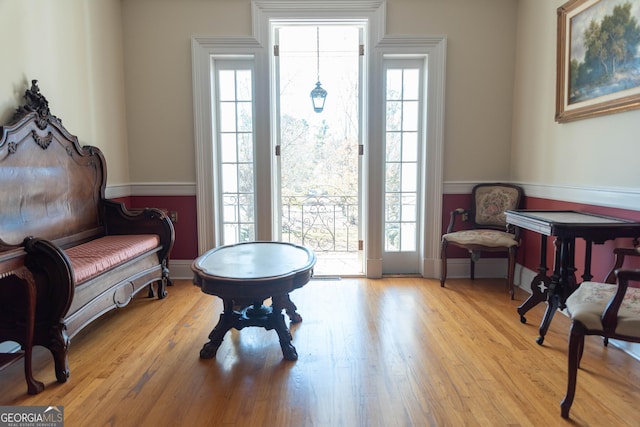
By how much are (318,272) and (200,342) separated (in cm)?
173

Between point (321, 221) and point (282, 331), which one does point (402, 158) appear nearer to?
point (321, 221)

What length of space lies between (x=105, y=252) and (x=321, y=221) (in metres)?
2.73

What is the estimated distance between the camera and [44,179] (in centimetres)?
253

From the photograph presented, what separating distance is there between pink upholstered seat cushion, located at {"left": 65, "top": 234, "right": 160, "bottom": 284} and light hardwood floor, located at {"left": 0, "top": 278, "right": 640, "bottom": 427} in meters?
0.50

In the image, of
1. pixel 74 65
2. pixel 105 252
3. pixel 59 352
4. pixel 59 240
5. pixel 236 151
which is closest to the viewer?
pixel 59 352

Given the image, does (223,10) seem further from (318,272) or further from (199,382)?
(199,382)

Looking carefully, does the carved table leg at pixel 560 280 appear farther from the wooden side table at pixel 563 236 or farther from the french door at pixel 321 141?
the french door at pixel 321 141

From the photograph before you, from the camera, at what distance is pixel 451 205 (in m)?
3.75

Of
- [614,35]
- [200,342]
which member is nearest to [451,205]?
[614,35]

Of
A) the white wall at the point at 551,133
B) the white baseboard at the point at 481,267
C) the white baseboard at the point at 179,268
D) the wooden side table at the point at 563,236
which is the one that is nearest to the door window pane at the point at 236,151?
the white baseboard at the point at 179,268

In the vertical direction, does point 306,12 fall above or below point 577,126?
above

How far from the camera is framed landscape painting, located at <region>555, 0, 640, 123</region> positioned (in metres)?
2.25

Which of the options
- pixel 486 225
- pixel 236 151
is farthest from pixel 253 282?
pixel 486 225

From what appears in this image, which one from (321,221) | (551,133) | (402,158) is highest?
(551,133)
